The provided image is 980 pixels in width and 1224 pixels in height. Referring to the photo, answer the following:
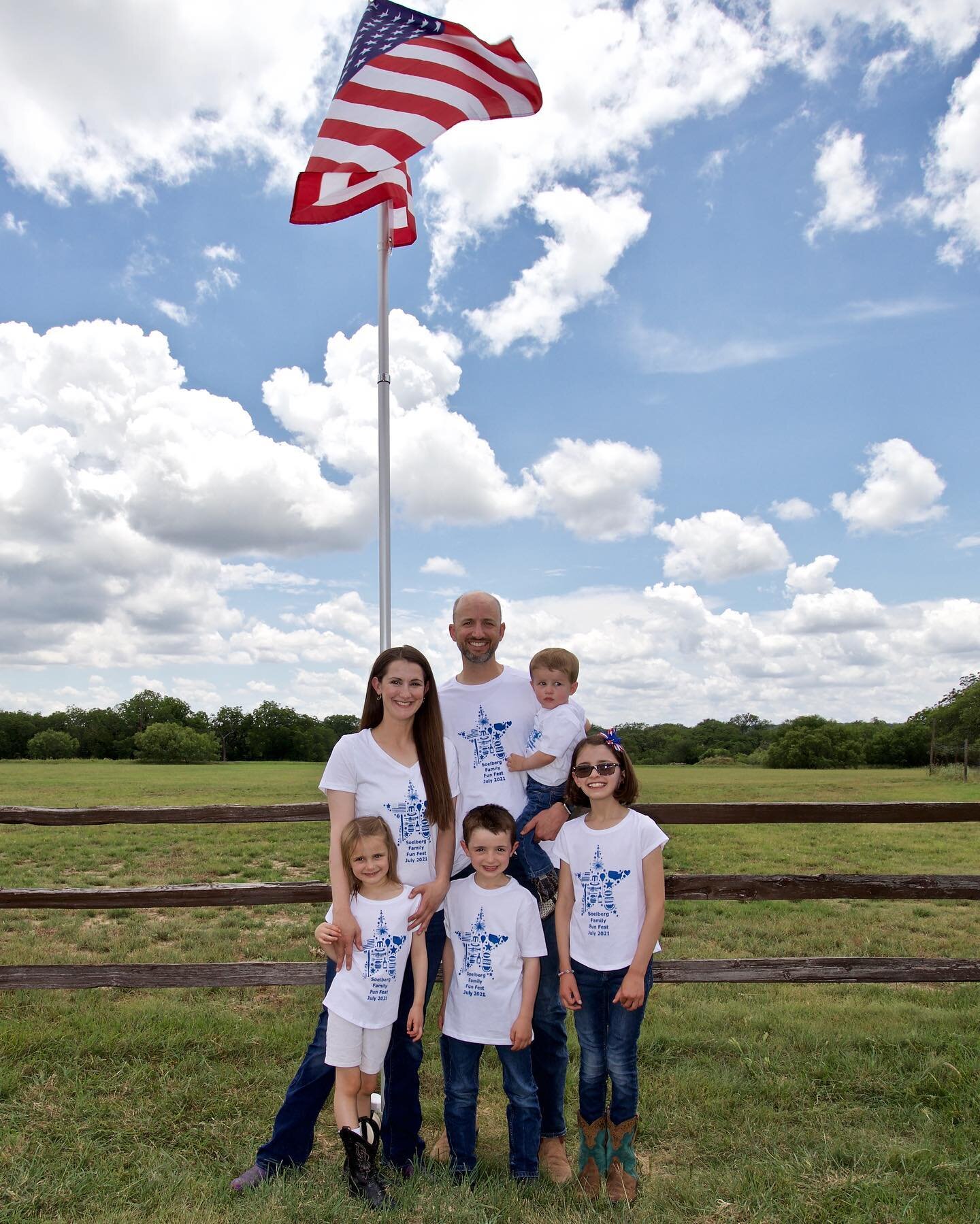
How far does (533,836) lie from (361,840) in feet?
2.72

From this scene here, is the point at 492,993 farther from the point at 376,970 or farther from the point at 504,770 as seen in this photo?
the point at 504,770

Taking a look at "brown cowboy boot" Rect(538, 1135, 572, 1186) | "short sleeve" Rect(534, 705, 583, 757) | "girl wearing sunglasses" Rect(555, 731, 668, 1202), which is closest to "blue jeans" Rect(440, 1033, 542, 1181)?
"brown cowboy boot" Rect(538, 1135, 572, 1186)

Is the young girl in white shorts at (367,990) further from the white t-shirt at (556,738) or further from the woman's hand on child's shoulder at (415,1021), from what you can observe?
the white t-shirt at (556,738)

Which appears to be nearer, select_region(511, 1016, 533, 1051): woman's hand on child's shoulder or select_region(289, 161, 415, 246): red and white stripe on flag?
select_region(511, 1016, 533, 1051): woman's hand on child's shoulder

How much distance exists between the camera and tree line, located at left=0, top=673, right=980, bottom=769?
5938 centimetres

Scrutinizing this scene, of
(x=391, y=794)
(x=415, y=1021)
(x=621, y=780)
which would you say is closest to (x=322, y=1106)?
(x=415, y=1021)

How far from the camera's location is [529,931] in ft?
11.9

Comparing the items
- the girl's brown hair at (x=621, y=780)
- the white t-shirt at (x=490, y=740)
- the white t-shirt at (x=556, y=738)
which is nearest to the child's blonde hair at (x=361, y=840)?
the white t-shirt at (x=490, y=740)

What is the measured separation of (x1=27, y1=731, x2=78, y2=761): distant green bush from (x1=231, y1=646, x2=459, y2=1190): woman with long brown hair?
74746 millimetres

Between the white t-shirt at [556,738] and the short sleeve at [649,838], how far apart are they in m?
0.42

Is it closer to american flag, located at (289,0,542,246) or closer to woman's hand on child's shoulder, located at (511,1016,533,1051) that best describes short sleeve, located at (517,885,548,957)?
woman's hand on child's shoulder, located at (511,1016,533,1051)

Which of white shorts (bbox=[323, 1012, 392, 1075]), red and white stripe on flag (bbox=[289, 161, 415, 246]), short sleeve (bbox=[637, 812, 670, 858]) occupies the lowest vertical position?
white shorts (bbox=[323, 1012, 392, 1075])

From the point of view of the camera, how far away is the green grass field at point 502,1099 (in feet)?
11.7

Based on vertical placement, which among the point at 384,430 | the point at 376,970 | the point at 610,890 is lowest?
the point at 376,970
